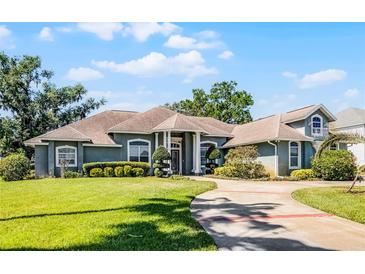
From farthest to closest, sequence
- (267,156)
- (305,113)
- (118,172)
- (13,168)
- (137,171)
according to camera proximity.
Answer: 1. (305,113)
2. (267,156)
3. (137,171)
4. (118,172)
5. (13,168)

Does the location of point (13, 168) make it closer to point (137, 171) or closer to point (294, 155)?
point (137, 171)

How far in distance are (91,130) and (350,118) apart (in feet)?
75.1

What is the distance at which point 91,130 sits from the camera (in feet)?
73.0

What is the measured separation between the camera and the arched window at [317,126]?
857 inches

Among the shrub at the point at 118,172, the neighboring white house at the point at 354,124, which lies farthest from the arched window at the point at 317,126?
the shrub at the point at 118,172

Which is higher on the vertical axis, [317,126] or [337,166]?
[317,126]

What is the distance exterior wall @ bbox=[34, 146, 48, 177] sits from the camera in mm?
20234

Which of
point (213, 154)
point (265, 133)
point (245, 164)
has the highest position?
point (265, 133)

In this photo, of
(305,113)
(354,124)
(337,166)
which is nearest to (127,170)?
(305,113)

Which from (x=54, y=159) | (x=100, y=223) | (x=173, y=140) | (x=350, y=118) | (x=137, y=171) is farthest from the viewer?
(x=350, y=118)

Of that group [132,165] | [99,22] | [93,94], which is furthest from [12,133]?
[99,22]

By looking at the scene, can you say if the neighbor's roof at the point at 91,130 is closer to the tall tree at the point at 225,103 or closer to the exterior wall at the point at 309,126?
the exterior wall at the point at 309,126

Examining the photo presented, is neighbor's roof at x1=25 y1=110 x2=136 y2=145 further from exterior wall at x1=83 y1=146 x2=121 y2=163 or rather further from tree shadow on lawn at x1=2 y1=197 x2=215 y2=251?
tree shadow on lawn at x1=2 y1=197 x2=215 y2=251
